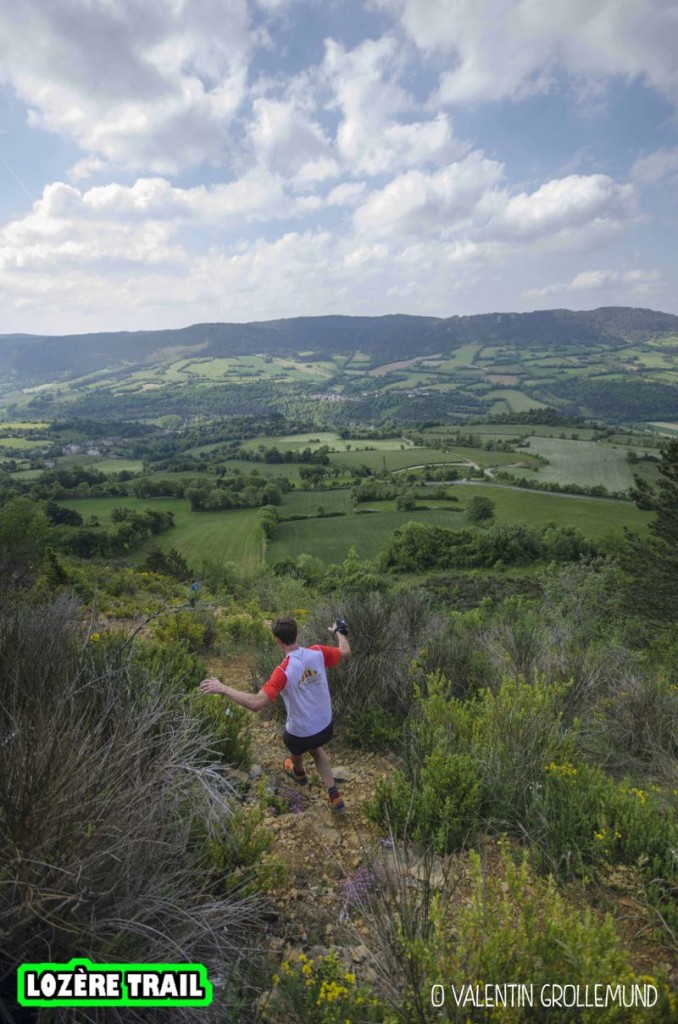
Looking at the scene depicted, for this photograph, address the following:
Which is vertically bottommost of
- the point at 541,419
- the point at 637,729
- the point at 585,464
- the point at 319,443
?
the point at 585,464

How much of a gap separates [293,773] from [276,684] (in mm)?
1235

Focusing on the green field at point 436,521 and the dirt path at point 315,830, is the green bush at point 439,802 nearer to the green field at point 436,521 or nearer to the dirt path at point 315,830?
the dirt path at point 315,830

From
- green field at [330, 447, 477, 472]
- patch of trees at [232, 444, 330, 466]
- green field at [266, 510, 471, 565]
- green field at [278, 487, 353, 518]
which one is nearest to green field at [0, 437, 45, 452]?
patch of trees at [232, 444, 330, 466]

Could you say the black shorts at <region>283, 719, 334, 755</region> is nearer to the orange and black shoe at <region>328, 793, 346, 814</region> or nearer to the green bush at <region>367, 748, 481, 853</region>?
the orange and black shoe at <region>328, 793, 346, 814</region>

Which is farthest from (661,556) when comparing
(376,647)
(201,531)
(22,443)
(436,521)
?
(22,443)

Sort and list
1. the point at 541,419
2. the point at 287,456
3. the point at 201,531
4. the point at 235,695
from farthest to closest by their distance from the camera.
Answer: the point at 541,419 < the point at 287,456 < the point at 201,531 < the point at 235,695

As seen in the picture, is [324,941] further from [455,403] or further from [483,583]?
[455,403]

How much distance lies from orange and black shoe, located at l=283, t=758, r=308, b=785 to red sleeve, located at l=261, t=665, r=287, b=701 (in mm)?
1092

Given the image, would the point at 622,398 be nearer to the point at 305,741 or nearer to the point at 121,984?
the point at 305,741

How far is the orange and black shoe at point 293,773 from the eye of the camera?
4.54 meters

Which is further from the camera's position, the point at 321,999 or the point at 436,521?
the point at 436,521

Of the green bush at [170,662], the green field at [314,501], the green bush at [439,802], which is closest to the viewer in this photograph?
the green bush at [439,802]

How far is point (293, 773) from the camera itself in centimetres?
460

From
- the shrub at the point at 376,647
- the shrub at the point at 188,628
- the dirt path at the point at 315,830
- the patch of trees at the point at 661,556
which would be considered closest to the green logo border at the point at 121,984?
the dirt path at the point at 315,830
